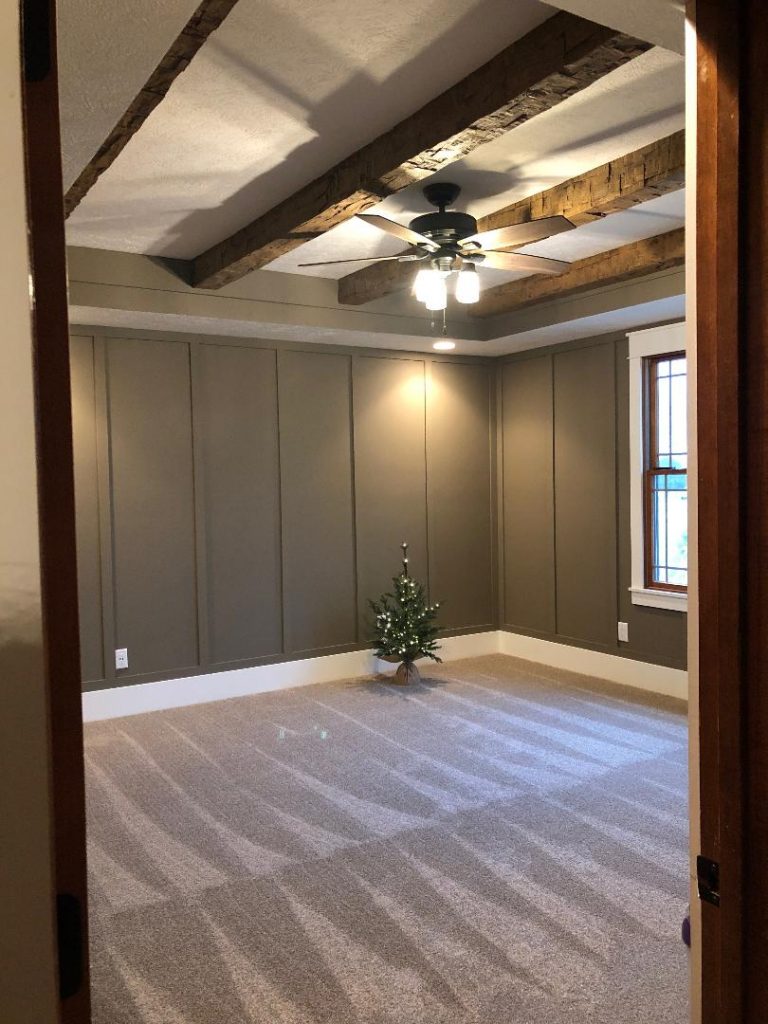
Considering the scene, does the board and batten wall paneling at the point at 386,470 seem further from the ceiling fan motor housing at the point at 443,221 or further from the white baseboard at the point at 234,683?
the ceiling fan motor housing at the point at 443,221

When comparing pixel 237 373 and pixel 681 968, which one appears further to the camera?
pixel 237 373

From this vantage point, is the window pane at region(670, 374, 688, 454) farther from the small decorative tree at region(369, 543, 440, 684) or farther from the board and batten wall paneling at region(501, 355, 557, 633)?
the small decorative tree at region(369, 543, 440, 684)

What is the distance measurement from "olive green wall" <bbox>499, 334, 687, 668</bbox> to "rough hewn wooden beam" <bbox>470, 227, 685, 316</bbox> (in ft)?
2.42

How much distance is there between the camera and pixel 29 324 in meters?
0.66

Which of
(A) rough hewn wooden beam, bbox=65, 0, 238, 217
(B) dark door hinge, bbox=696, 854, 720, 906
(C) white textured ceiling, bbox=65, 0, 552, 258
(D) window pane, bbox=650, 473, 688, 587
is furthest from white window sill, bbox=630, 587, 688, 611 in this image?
(B) dark door hinge, bbox=696, 854, 720, 906

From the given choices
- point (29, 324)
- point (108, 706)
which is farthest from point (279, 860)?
point (29, 324)

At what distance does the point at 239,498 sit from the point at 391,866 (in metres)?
3.09

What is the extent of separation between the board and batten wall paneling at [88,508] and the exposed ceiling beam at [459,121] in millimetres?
1579

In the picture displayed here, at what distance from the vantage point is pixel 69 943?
701 mm

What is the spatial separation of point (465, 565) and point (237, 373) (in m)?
2.39

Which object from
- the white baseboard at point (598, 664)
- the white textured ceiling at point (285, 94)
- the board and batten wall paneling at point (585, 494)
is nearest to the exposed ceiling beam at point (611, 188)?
the white textured ceiling at point (285, 94)

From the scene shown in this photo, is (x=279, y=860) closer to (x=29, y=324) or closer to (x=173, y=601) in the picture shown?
(x=173, y=601)

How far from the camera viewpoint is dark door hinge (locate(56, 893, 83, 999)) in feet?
2.27

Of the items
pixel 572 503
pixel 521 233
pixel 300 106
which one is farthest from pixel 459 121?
pixel 572 503
